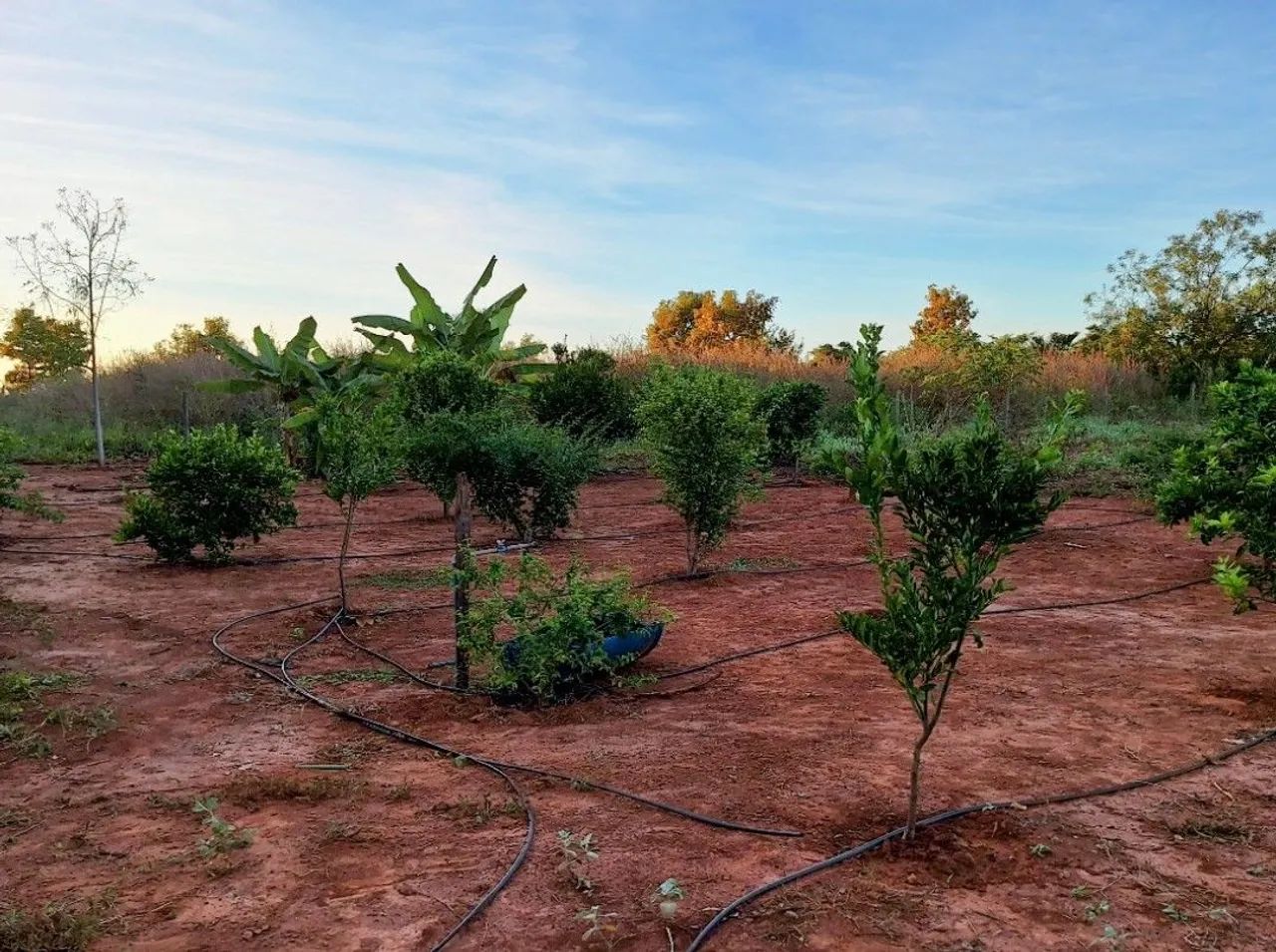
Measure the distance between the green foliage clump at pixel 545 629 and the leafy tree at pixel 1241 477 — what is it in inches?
119

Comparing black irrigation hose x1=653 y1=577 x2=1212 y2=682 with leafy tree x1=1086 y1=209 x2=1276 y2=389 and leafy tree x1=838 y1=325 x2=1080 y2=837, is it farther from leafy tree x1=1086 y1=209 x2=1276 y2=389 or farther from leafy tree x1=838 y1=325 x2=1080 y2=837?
leafy tree x1=1086 y1=209 x2=1276 y2=389

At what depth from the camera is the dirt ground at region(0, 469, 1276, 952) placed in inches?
115

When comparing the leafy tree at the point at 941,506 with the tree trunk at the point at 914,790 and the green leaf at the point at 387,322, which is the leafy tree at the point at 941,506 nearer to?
the tree trunk at the point at 914,790

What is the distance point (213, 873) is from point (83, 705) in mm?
2471

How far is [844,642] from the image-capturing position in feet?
20.3

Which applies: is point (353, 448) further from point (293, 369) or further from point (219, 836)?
point (293, 369)

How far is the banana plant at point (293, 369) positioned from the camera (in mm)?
13773

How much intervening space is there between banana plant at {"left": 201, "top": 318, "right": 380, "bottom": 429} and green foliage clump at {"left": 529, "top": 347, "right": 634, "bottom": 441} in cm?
373

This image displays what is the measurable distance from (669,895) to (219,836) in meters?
1.73

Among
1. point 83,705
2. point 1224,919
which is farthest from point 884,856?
point 83,705

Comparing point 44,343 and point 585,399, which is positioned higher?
point 44,343

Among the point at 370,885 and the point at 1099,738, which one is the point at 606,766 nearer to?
the point at 370,885

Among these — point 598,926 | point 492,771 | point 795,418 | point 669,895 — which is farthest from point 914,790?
point 795,418

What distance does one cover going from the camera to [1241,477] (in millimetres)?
5336
